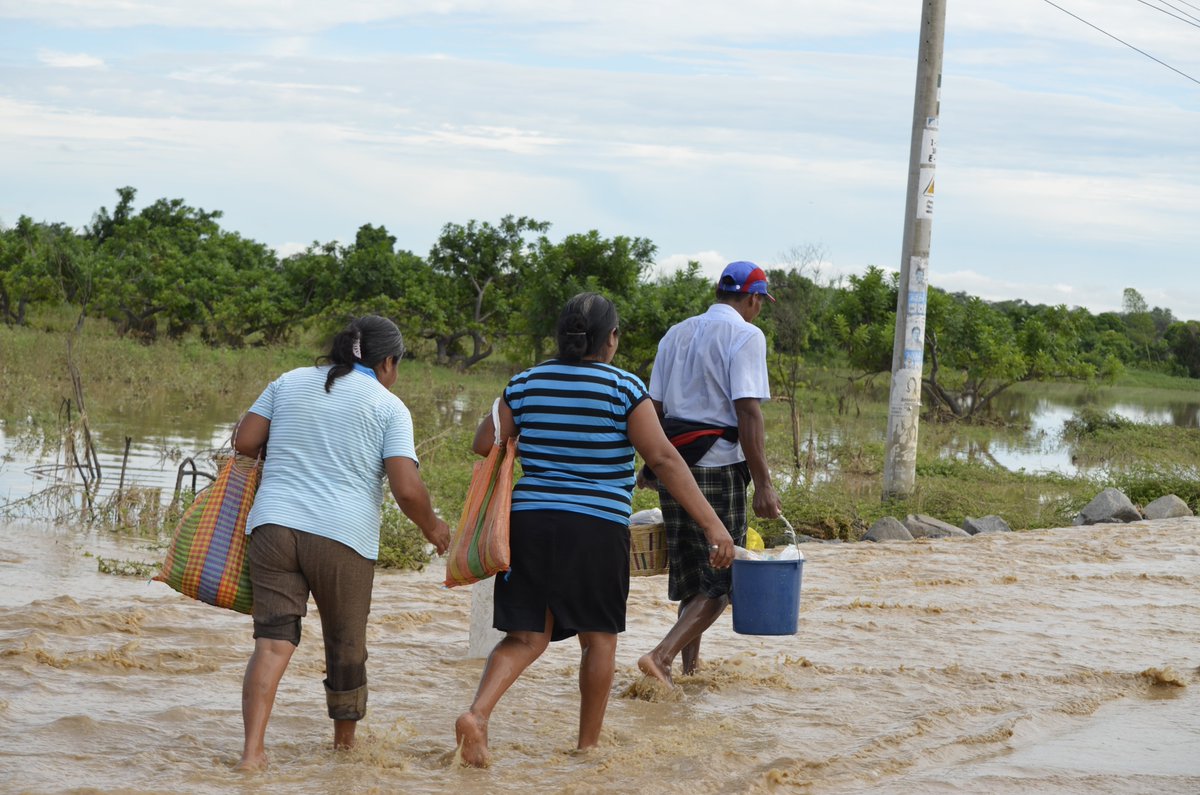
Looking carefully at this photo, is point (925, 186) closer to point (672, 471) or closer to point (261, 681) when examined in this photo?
point (672, 471)

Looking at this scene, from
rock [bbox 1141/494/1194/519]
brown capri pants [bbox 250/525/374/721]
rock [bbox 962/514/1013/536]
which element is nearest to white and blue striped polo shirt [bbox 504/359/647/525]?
brown capri pants [bbox 250/525/374/721]

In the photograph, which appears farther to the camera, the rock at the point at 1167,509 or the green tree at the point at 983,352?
the green tree at the point at 983,352

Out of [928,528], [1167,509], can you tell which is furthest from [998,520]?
[1167,509]

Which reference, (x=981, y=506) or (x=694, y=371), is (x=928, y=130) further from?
(x=694, y=371)

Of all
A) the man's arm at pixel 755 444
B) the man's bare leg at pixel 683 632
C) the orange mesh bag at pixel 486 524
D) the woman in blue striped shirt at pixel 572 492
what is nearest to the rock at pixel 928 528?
the man's bare leg at pixel 683 632

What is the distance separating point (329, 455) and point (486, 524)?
1.93ft

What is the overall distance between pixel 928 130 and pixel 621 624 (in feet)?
29.6

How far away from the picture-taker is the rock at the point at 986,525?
11859 millimetres

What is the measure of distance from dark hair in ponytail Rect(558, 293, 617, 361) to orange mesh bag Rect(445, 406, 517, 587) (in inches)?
13.6

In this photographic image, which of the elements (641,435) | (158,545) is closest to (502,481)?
(641,435)

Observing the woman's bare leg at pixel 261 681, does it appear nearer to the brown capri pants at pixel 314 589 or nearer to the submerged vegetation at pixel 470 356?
the brown capri pants at pixel 314 589

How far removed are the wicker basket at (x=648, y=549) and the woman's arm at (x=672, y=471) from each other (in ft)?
2.91

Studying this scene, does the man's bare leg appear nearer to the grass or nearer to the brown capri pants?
the brown capri pants

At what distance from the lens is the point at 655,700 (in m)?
5.68
